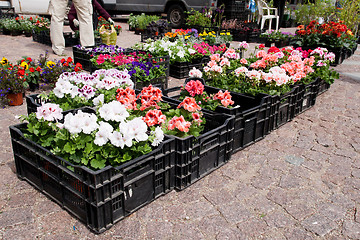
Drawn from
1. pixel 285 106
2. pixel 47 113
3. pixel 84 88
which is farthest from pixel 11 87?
pixel 285 106

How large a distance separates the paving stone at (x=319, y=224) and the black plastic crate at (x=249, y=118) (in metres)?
1.41

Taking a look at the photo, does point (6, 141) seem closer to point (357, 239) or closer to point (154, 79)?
point (154, 79)

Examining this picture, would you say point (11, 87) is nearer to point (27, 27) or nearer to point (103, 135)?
point (103, 135)

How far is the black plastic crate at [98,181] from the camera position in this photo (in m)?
2.75

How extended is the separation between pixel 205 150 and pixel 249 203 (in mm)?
719

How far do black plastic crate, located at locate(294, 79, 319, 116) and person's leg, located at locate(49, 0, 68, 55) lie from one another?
6277mm

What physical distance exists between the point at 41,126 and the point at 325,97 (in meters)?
5.75

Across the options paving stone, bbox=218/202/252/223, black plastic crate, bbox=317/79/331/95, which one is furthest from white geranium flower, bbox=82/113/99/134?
black plastic crate, bbox=317/79/331/95

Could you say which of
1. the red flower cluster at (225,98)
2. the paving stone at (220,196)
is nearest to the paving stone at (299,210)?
the paving stone at (220,196)

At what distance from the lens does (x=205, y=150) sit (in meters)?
3.65

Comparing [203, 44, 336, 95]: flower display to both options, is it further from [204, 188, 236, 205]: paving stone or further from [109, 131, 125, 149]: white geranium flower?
[109, 131, 125, 149]: white geranium flower

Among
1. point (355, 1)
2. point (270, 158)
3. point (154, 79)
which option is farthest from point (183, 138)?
point (355, 1)

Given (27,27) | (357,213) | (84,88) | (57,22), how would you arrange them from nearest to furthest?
(357,213) < (84,88) < (57,22) < (27,27)

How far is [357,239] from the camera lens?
9.56 feet
